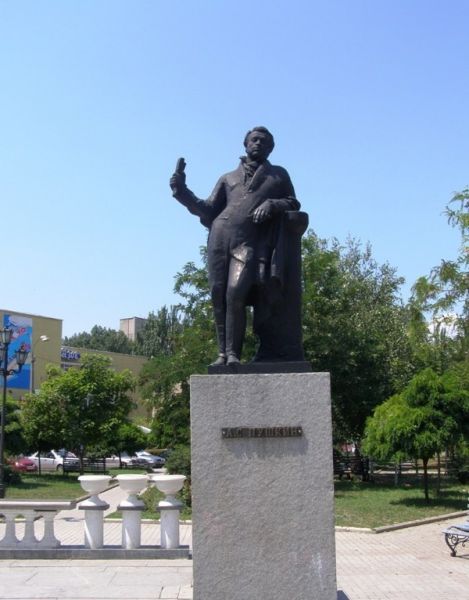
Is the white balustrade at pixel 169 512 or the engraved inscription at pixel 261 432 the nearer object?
the engraved inscription at pixel 261 432

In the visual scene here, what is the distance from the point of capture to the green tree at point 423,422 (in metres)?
18.1

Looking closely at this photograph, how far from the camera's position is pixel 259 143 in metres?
6.68

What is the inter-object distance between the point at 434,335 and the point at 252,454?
738 inches

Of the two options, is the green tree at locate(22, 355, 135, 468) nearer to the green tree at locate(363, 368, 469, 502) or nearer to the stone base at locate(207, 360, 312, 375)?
the green tree at locate(363, 368, 469, 502)

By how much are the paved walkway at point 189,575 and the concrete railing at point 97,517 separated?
0.44 meters

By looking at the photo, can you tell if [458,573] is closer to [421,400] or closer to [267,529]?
[267,529]

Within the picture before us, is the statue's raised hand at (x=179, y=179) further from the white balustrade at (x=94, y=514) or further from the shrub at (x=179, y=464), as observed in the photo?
the shrub at (x=179, y=464)

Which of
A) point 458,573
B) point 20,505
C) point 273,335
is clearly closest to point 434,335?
point 458,573

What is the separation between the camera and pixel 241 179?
261 inches

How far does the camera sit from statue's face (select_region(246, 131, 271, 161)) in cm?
666

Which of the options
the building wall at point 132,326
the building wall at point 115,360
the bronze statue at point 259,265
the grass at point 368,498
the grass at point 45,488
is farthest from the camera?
the building wall at point 132,326

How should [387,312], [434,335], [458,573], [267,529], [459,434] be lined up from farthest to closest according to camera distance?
1. [387,312]
2. [434,335]
3. [459,434]
4. [458,573]
5. [267,529]


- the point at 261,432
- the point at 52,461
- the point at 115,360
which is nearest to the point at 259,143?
the point at 261,432

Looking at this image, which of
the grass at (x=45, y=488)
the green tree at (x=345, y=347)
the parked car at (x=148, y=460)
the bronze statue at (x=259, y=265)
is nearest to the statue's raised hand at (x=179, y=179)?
the bronze statue at (x=259, y=265)
